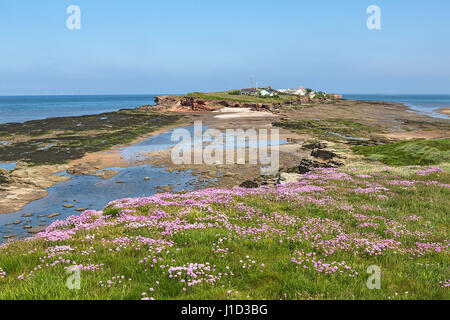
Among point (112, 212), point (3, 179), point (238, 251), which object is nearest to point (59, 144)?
point (3, 179)

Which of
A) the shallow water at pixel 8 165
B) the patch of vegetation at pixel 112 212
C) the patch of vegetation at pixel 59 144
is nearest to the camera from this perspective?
the patch of vegetation at pixel 112 212

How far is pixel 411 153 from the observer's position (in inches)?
1150

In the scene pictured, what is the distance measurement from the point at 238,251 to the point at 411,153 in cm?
3049

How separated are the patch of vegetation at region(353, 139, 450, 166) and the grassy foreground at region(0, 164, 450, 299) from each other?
16.9 metres

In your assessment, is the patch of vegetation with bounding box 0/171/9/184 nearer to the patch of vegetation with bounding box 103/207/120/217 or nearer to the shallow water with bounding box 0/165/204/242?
the shallow water with bounding box 0/165/204/242

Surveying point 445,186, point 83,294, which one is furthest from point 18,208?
point 445,186

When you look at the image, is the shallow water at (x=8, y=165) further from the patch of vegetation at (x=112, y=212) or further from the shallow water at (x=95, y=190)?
the patch of vegetation at (x=112, y=212)

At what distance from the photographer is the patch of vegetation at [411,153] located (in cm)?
2650

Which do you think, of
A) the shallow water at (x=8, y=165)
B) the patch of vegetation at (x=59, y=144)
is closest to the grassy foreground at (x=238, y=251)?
the shallow water at (x=8, y=165)

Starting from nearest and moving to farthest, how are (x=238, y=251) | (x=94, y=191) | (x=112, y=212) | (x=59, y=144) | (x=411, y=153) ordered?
(x=238, y=251)
(x=112, y=212)
(x=94, y=191)
(x=411, y=153)
(x=59, y=144)

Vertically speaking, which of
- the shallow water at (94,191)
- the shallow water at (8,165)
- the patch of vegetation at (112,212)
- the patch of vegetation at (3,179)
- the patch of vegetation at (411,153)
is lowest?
Answer: the shallow water at (94,191)

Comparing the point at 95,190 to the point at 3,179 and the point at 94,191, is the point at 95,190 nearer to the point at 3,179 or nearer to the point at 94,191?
the point at 94,191

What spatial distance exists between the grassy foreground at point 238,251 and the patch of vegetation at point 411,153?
55.5ft

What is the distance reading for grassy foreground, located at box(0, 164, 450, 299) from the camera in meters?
4.74
